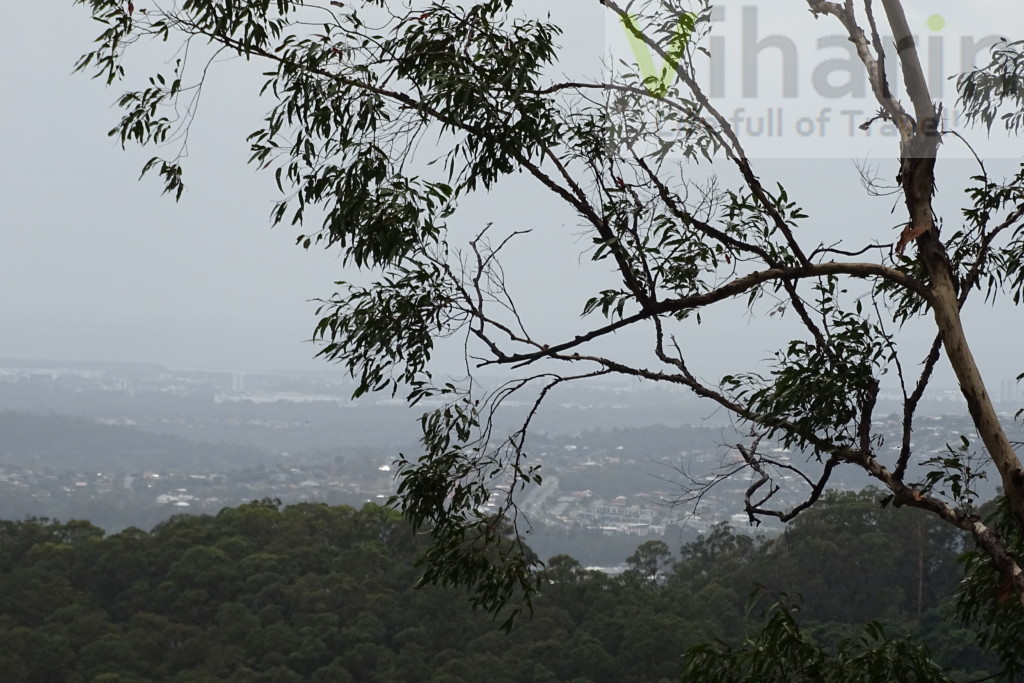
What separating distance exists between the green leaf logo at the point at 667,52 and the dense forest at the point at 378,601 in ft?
26.7

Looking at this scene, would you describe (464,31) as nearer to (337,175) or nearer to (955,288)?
(337,175)

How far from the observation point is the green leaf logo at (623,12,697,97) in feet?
11.1

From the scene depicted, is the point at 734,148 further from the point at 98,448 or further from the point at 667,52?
the point at 98,448

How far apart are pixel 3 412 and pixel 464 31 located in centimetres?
4696

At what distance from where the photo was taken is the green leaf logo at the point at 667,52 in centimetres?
338

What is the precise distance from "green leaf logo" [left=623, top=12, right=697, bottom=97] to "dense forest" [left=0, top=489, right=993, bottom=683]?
26.7 feet

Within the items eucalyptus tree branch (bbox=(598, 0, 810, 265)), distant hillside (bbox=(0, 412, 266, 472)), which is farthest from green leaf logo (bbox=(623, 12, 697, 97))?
distant hillside (bbox=(0, 412, 266, 472))

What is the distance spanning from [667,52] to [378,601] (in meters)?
10.1

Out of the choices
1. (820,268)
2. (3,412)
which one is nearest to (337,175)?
(820,268)

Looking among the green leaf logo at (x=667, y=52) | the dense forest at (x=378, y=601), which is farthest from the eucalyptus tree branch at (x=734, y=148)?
the dense forest at (x=378, y=601)

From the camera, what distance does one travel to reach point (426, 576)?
3582 millimetres

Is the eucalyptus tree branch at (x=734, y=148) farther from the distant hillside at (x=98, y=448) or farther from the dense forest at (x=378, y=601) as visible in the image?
the distant hillside at (x=98, y=448)

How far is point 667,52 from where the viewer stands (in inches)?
134

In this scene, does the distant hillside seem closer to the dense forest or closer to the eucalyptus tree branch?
the dense forest
